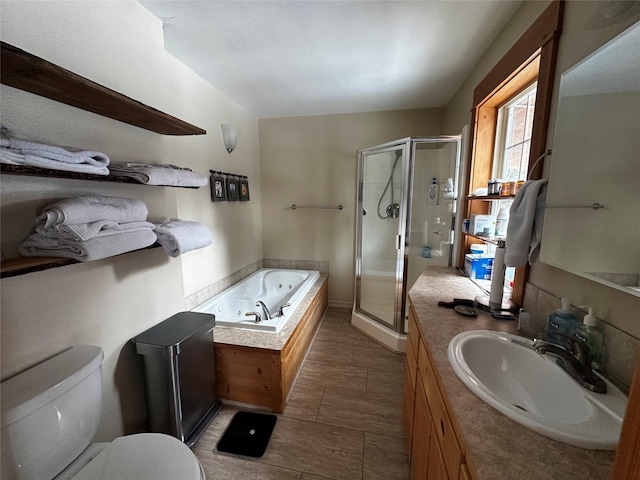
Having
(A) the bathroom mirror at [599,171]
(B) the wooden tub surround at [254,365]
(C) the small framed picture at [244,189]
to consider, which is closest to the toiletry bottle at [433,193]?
(A) the bathroom mirror at [599,171]

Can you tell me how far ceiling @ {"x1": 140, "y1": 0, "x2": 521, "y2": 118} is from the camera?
1.44 meters

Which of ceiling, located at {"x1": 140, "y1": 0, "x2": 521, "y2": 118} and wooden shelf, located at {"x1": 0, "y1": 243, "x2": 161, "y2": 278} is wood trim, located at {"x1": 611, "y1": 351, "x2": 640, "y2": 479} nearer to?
wooden shelf, located at {"x1": 0, "y1": 243, "x2": 161, "y2": 278}

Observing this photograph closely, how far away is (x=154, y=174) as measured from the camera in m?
1.27

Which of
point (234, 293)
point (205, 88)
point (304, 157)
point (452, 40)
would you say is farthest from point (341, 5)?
point (234, 293)

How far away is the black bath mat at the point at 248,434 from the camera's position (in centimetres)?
153

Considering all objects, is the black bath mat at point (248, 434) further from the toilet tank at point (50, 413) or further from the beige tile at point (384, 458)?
the toilet tank at point (50, 413)

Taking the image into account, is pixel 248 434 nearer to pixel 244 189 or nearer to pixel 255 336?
pixel 255 336

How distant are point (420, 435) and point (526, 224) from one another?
3.33 ft

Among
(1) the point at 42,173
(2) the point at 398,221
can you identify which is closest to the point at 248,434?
(1) the point at 42,173

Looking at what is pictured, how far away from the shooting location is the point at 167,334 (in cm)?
150

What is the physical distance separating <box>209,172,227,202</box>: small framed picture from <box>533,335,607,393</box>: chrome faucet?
2.45 meters

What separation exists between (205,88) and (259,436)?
271cm

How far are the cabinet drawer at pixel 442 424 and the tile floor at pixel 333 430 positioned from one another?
755 millimetres

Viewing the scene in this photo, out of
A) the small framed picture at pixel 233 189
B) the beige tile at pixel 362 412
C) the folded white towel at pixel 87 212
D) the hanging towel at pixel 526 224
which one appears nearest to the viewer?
the folded white towel at pixel 87 212
